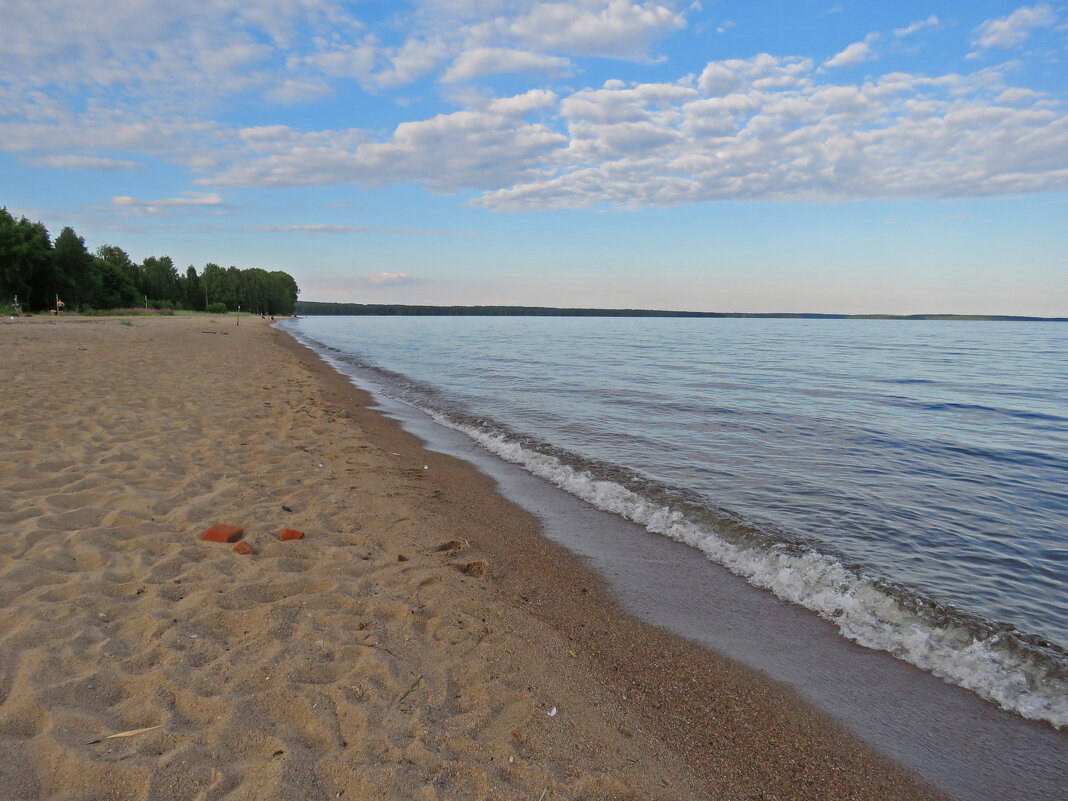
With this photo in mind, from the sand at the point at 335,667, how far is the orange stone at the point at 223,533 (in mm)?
89

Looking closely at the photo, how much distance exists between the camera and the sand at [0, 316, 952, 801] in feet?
7.86

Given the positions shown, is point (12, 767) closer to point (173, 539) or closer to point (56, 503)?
point (173, 539)

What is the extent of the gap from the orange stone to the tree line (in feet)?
174

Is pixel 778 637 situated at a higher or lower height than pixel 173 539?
lower

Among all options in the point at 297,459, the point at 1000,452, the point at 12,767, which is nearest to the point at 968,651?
the point at 12,767

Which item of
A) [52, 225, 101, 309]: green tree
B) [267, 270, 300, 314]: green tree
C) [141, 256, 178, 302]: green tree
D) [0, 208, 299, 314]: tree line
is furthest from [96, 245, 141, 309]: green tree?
[267, 270, 300, 314]: green tree

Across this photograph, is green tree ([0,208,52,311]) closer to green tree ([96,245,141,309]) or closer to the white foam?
green tree ([96,245,141,309])

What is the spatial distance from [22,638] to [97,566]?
3.28 ft

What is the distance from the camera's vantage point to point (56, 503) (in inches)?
191

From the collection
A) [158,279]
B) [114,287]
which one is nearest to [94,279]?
[114,287]

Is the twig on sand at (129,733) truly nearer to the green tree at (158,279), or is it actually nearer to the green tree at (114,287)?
the green tree at (114,287)

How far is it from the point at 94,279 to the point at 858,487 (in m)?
67.2

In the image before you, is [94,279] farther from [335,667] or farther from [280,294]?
[280,294]

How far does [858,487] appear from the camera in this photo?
26.0ft
